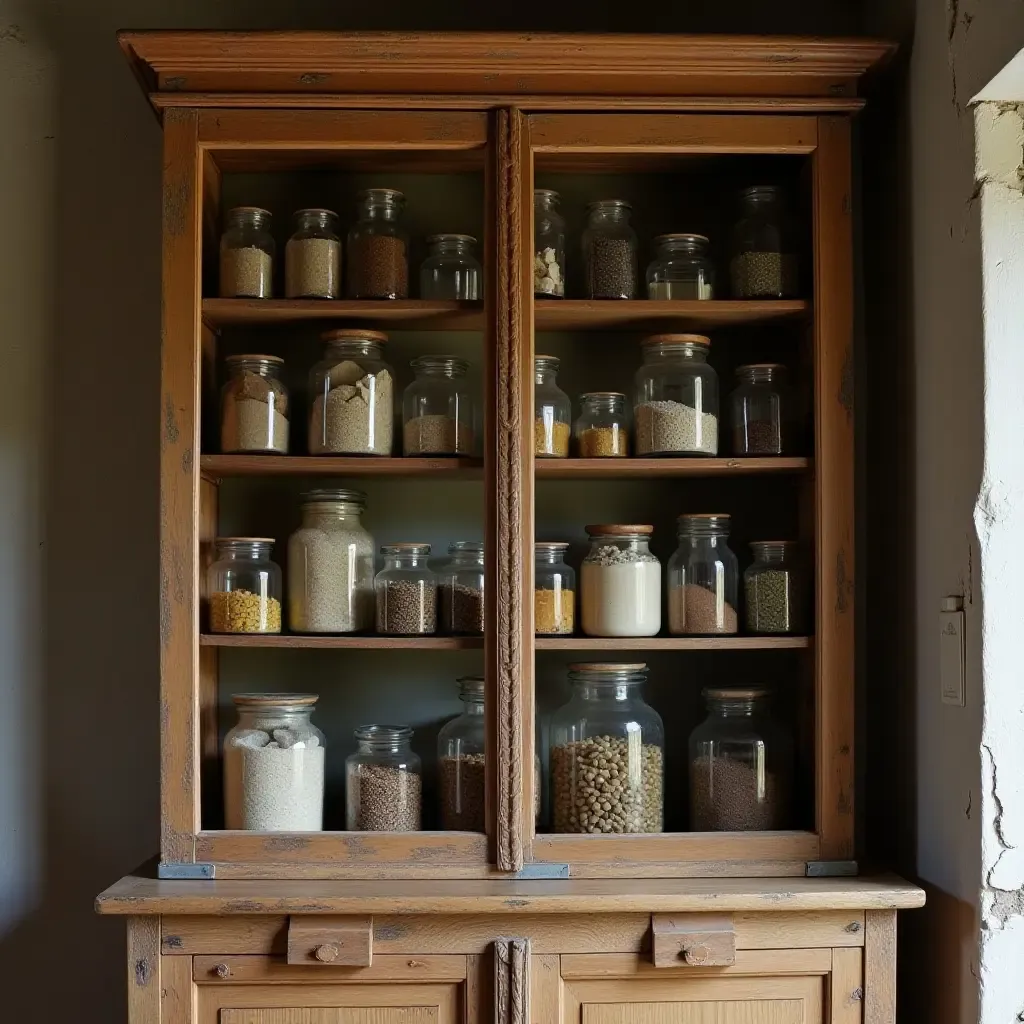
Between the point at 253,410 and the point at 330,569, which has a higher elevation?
the point at 253,410

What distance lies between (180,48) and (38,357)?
78 cm

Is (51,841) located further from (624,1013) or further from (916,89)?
(916,89)

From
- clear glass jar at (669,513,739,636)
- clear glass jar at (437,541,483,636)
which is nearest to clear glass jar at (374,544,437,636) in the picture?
clear glass jar at (437,541,483,636)

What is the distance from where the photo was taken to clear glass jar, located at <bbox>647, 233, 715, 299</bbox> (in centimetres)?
220

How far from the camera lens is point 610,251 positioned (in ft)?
7.18

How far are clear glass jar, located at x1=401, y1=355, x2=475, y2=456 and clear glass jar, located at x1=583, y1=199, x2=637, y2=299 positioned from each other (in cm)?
30

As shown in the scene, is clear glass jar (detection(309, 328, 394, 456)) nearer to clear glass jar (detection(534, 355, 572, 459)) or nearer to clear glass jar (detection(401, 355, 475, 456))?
clear glass jar (detection(401, 355, 475, 456))

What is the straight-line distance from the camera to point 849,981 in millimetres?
1938

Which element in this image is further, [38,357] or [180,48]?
[38,357]

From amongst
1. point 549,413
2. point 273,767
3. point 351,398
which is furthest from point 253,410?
point 273,767

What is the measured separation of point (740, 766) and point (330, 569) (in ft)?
2.77

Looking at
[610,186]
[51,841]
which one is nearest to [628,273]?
[610,186]

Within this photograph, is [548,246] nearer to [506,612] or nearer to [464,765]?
[506,612]

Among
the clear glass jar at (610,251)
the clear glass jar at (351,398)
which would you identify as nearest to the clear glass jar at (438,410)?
the clear glass jar at (351,398)
